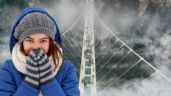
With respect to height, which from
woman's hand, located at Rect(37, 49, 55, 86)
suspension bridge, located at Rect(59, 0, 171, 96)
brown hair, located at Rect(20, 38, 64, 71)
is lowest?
woman's hand, located at Rect(37, 49, 55, 86)

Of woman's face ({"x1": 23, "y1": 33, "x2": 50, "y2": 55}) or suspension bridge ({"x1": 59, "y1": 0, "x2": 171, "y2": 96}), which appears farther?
suspension bridge ({"x1": 59, "y1": 0, "x2": 171, "y2": 96})

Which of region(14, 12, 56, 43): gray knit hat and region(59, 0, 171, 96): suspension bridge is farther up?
region(59, 0, 171, 96): suspension bridge

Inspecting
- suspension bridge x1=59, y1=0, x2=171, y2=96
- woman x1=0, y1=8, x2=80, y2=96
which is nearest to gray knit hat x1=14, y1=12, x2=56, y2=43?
woman x1=0, y1=8, x2=80, y2=96

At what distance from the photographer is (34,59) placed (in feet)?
3.20

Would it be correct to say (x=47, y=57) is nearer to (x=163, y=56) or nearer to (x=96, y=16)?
(x=163, y=56)

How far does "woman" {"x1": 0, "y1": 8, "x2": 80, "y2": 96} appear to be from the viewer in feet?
3.26

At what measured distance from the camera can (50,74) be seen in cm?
102

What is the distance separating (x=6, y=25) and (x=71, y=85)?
15.5 ft

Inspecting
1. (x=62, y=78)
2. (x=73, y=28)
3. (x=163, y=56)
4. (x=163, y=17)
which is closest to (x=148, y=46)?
(x=163, y=56)

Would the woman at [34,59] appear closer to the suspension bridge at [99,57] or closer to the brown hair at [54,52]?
the brown hair at [54,52]

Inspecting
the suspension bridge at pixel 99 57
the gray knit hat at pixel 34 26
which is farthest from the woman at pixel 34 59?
the suspension bridge at pixel 99 57

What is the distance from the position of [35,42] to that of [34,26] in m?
0.03

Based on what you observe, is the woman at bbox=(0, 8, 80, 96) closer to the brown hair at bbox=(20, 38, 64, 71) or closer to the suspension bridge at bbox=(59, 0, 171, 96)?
the brown hair at bbox=(20, 38, 64, 71)

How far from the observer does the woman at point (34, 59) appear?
99 cm
